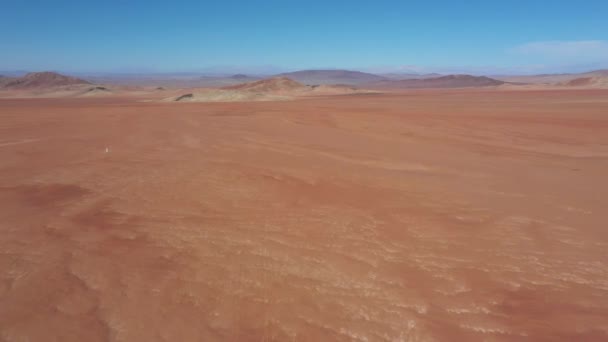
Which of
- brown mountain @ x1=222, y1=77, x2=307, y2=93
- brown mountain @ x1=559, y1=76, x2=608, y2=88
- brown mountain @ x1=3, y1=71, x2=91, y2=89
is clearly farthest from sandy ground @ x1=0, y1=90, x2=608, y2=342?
brown mountain @ x1=3, y1=71, x2=91, y2=89

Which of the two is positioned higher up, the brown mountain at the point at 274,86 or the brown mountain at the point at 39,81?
the brown mountain at the point at 39,81

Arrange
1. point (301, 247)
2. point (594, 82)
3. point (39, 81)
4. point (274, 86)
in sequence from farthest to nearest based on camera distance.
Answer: point (39, 81) < point (594, 82) < point (274, 86) < point (301, 247)

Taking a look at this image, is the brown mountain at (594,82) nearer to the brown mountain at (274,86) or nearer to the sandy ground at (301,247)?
the brown mountain at (274,86)

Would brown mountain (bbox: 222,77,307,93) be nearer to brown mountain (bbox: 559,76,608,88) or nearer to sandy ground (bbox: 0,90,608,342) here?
brown mountain (bbox: 559,76,608,88)

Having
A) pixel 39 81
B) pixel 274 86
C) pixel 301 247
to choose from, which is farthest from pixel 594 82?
pixel 39 81

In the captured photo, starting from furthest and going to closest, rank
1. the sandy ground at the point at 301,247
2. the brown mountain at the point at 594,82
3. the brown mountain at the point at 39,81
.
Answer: the brown mountain at the point at 39,81
the brown mountain at the point at 594,82
the sandy ground at the point at 301,247

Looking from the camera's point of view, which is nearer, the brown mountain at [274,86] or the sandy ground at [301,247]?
the sandy ground at [301,247]

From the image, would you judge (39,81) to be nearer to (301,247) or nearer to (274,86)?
(274,86)

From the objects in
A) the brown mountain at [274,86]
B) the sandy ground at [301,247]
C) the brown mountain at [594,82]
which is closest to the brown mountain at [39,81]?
the brown mountain at [274,86]
